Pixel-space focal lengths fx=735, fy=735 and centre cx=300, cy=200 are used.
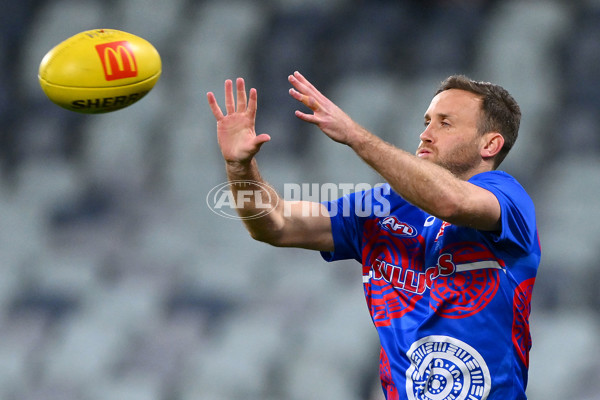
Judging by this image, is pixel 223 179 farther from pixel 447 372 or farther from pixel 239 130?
pixel 447 372

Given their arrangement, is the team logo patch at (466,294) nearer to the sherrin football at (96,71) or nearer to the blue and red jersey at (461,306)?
the blue and red jersey at (461,306)

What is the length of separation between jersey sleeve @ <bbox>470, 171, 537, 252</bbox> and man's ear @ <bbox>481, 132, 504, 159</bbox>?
0.56 ft

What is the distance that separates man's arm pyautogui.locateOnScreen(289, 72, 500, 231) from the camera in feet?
5.86

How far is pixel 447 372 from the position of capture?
75.4 inches

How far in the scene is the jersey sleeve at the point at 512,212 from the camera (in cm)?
187

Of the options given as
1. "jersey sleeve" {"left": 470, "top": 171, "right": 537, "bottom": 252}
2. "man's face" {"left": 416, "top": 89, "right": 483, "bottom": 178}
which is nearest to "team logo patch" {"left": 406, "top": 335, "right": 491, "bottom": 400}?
"jersey sleeve" {"left": 470, "top": 171, "right": 537, "bottom": 252}

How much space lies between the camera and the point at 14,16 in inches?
144

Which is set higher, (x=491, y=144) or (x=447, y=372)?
(x=491, y=144)

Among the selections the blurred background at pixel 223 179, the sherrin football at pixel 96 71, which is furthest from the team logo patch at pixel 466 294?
the blurred background at pixel 223 179

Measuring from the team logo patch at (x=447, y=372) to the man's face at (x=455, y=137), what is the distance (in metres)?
0.53

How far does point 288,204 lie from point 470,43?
1.59 m

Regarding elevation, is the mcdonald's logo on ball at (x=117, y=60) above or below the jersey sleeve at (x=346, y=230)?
above

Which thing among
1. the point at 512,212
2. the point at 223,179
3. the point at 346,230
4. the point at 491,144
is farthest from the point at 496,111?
the point at 223,179

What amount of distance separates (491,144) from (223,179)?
5.11ft
